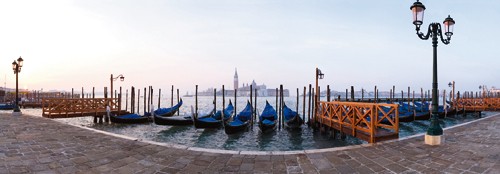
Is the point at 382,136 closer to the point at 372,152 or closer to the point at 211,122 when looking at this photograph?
the point at 372,152

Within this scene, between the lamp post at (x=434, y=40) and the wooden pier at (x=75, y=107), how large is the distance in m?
17.9

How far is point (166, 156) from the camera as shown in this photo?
16.7 feet

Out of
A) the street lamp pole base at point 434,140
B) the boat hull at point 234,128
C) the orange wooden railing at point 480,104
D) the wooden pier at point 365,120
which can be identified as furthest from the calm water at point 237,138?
the orange wooden railing at point 480,104

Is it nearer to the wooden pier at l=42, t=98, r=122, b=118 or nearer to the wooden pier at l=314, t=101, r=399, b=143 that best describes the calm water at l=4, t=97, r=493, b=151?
the wooden pier at l=314, t=101, r=399, b=143

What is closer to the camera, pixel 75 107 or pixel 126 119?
pixel 75 107

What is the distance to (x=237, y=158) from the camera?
199 inches

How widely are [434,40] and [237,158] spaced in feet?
18.5

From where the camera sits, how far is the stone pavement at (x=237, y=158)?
170 inches

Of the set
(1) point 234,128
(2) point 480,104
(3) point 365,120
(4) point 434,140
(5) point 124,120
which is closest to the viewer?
(4) point 434,140

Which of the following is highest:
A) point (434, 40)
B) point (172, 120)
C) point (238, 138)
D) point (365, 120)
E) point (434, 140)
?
point (434, 40)

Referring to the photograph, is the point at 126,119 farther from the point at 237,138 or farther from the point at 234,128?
the point at 237,138

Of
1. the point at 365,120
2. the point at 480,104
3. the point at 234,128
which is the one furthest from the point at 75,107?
the point at 480,104

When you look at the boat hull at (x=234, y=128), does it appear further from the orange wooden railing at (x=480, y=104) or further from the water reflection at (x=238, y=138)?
the orange wooden railing at (x=480, y=104)

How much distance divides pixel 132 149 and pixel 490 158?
711 centimetres
